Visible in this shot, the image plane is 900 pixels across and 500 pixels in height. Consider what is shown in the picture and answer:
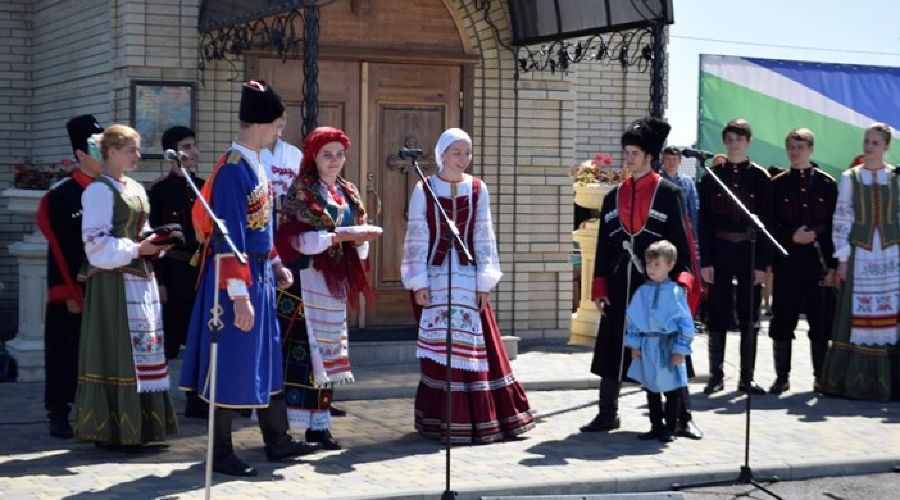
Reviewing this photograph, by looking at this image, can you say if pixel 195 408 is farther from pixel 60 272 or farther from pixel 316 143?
pixel 316 143

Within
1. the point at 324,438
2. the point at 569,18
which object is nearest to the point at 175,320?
the point at 324,438

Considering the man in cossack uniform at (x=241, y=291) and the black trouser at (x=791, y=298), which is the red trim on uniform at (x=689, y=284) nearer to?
the black trouser at (x=791, y=298)

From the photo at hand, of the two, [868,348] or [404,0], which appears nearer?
[868,348]

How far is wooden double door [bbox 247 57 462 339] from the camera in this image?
44.0ft

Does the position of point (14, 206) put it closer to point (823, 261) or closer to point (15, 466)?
point (15, 466)

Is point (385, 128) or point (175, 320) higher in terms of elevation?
point (385, 128)

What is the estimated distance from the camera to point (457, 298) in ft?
31.7

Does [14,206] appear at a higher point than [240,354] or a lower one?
higher

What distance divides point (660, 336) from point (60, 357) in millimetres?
3787

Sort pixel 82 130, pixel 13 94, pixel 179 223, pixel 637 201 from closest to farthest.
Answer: pixel 82 130 < pixel 637 201 < pixel 179 223 < pixel 13 94

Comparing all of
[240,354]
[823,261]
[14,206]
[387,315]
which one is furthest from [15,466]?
[823,261]

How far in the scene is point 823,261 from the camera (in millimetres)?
12039

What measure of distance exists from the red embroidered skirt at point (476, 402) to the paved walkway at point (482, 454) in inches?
5.3

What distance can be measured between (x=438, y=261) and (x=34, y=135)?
6946mm
